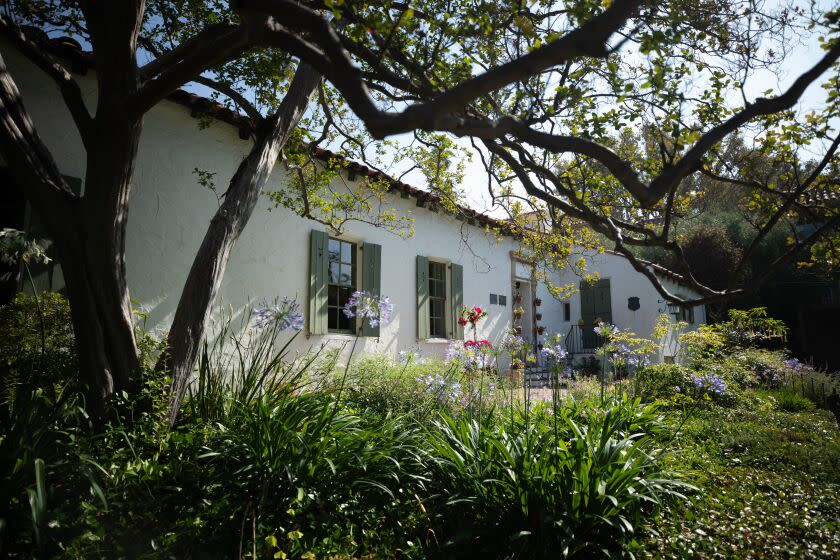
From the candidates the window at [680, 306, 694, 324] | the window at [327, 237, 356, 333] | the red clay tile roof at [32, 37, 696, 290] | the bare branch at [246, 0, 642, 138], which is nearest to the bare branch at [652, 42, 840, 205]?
the bare branch at [246, 0, 642, 138]

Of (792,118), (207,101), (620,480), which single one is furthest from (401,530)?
(207,101)

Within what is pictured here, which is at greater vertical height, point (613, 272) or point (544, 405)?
point (613, 272)

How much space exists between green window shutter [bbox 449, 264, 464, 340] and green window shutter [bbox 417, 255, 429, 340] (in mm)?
724

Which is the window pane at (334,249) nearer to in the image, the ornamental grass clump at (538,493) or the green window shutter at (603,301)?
the ornamental grass clump at (538,493)

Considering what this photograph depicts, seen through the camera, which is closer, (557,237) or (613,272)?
(557,237)

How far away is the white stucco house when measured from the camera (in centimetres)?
517

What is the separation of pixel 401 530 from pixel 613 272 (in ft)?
44.0

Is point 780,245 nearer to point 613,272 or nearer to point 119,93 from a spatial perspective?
point 613,272

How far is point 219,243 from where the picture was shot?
13.1 ft

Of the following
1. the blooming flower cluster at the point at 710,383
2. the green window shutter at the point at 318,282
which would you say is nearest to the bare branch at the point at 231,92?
the green window shutter at the point at 318,282

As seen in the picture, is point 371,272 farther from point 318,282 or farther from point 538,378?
point 538,378

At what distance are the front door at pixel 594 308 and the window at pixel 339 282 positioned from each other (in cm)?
918

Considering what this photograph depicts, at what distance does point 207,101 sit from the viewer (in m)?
5.63

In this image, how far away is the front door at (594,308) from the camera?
48.9 ft
